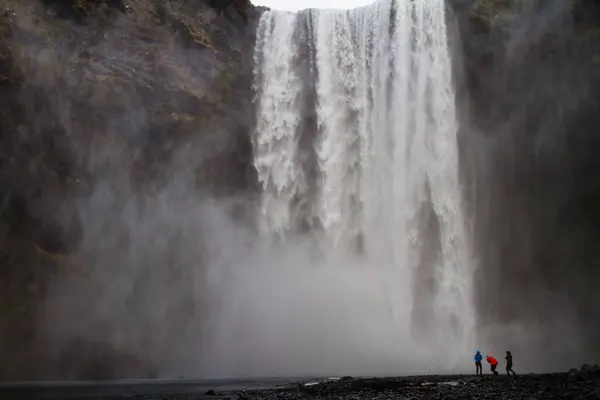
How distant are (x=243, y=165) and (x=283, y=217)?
3.68 metres

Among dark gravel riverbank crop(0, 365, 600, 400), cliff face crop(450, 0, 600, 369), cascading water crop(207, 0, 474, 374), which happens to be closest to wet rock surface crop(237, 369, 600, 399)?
dark gravel riverbank crop(0, 365, 600, 400)

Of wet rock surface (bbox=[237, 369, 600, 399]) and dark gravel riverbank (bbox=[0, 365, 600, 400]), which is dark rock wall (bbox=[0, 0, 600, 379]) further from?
wet rock surface (bbox=[237, 369, 600, 399])

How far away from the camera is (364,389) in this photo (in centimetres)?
2106

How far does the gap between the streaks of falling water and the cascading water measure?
62mm

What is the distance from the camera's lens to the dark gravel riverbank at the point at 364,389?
1803cm

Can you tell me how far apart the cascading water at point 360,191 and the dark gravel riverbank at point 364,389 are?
631 cm

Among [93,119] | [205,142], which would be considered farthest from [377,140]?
[93,119]

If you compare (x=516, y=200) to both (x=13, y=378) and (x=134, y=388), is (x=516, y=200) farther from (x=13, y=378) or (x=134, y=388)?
(x=13, y=378)

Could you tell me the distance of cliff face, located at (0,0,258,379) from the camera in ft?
103

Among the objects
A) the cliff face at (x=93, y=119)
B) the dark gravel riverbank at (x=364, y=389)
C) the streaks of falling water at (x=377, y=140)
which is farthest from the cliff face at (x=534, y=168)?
the cliff face at (x=93, y=119)

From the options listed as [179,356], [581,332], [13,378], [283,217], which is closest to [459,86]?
[283,217]

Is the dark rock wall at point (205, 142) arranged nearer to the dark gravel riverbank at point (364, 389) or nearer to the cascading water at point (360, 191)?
the cascading water at point (360, 191)

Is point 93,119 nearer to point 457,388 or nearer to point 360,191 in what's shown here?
point 360,191

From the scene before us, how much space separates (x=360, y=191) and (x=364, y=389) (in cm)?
1618
